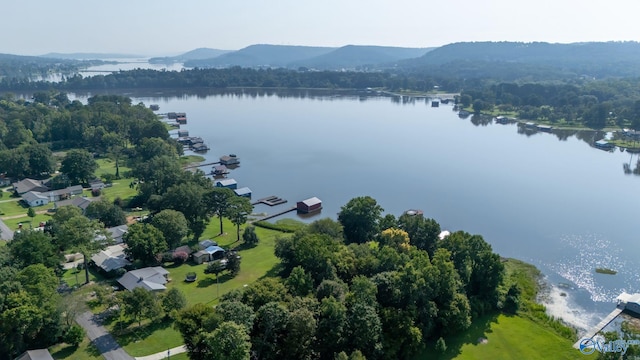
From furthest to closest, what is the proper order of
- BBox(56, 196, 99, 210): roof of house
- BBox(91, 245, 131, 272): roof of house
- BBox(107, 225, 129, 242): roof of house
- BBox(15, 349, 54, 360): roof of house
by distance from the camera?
BBox(56, 196, 99, 210): roof of house → BBox(107, 225, 129, 242): roof of house → BBox(91, 245, 131, 272): roof of house → BBox(15, 349, 54, 360): roof of house

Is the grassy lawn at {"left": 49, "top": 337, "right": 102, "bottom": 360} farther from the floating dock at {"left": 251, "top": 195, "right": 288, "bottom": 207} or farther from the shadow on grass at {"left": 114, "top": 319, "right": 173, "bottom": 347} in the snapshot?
the floating dock at {"left": 251, "top": 195, "right": 288, "bottom": 207}

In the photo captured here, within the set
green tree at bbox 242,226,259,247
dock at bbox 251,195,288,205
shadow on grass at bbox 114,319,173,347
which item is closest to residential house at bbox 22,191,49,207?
dock at bbox 251,195,288,205

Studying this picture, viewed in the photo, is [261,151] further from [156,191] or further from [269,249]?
[269,249]

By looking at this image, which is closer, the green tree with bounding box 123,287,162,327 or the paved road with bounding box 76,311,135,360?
the paved road with bounding box 76,311,135,360

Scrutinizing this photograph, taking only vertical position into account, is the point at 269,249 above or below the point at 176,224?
below

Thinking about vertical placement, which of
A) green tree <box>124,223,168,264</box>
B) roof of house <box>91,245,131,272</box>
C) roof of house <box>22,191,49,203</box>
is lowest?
roof of house <box>91,245,131,272</box>

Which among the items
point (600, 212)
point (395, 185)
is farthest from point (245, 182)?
point (600, 212)

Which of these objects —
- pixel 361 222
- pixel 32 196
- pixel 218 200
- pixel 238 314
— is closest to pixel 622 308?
pixel 361 222
